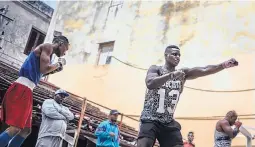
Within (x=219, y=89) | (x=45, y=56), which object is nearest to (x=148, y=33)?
(x=219, y=89)

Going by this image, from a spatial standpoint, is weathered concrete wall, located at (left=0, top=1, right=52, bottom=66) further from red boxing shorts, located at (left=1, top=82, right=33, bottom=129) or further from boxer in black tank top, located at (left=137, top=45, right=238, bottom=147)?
boxer in black tank top, located at (left=137, top=45, right=238, bottom=147)

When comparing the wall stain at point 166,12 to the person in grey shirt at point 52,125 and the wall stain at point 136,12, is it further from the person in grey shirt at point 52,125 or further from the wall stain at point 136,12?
the person in grey shirt at point 52,125

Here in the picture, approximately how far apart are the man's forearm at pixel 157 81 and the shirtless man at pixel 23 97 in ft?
4.53

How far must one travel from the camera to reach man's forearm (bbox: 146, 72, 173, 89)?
3.78 m

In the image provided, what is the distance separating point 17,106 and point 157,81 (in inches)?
72.0

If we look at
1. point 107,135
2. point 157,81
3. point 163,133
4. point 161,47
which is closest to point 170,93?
point 157,81

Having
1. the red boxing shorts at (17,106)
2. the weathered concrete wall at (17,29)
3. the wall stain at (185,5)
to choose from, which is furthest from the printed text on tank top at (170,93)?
the weathered concrete wall at (17,29)

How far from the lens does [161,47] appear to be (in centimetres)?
1612

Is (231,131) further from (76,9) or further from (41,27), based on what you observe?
(41,27)

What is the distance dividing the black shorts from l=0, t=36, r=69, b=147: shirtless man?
1.50m

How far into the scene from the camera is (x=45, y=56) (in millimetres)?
4527

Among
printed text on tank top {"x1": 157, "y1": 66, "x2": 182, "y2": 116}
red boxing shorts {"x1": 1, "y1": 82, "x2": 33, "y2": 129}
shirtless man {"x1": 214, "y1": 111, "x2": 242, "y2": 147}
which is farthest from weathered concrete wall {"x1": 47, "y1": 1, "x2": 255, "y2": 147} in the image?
red boxing shorts {"x1": 1, "y1": 82, "x2": 33, "y2": 129}

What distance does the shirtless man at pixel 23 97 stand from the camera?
14.0 feet

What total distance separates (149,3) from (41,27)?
8.69 metres
